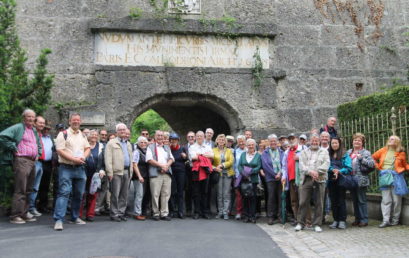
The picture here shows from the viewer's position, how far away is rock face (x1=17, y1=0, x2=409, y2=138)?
9.61 m

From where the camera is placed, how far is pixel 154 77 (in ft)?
32.0

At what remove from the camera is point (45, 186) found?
8000 millimetres

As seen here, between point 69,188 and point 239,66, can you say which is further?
point 239,66

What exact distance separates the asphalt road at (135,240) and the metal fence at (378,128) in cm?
298

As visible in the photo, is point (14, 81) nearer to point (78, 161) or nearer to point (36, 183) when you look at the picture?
point (36, 183)

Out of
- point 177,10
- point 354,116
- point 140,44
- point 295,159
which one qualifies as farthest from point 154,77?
point 354,116

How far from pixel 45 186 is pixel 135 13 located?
168 inches

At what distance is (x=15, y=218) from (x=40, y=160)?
1187 millimetres

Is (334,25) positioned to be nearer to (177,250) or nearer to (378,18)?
(378,18)

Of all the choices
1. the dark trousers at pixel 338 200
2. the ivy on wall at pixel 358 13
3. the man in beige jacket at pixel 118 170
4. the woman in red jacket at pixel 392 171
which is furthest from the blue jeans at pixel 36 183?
the ivy on wall at pixel 358 13

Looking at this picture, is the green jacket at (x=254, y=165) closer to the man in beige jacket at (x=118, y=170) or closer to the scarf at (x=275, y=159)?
the scarf at (x=275, y=159)

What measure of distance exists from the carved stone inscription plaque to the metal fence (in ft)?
7.98

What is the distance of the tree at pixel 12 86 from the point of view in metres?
7.50

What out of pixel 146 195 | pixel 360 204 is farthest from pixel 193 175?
pixel 360 204
